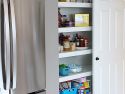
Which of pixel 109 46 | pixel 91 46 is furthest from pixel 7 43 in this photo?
pixel 109 46

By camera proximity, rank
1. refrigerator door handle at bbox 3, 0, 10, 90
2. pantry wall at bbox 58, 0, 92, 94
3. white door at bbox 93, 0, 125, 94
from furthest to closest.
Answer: white door at bbox 93, 0, 125, 94
pantry wall at bbox 58, 0, 92, 94
refrigerator door handle at bbox 3, 0, 10, 90

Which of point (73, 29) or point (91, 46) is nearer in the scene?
point (73, 29)

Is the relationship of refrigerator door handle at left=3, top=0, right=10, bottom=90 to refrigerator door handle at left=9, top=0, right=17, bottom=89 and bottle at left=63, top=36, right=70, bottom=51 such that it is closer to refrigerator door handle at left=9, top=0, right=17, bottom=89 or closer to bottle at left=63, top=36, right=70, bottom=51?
refrigerator door handle at left=9, top=0, right=17, bottom=89

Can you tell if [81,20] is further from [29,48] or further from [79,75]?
[29,48]

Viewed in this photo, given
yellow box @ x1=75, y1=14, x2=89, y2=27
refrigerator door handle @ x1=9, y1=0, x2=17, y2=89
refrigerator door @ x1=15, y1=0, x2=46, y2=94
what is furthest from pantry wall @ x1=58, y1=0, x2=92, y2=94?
refrigerator door handle @ x1=9, y1=0, x2=17, y2=89

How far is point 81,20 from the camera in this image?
10.7 ft

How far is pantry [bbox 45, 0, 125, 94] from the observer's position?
3.13 m

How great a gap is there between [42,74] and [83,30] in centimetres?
113

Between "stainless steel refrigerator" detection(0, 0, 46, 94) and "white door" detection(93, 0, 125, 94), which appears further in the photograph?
"white door" detection(93, 0, 125, 94)

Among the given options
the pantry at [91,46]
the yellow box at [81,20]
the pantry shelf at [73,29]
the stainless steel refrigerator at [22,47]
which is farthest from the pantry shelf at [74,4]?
the stainless steel refrigerator at [22,47]

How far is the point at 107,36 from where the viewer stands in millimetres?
3436

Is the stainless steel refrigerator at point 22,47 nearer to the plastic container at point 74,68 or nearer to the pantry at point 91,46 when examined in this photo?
the pantry at point 91,46

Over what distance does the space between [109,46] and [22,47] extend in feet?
5.56

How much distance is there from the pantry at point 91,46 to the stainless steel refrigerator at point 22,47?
681mm
